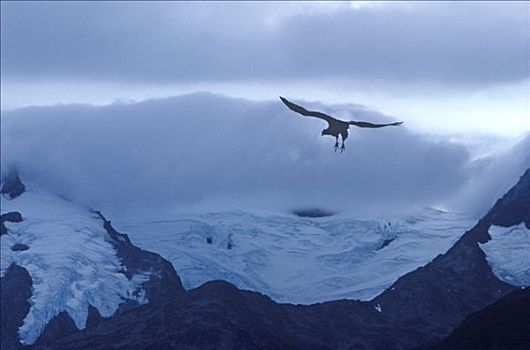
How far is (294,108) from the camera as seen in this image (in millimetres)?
126250

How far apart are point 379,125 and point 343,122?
2.73 meters

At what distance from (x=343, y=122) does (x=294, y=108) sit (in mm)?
4221

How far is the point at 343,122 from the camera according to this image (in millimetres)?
128125

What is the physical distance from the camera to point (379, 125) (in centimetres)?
12738

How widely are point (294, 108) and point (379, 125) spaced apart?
6.48m
